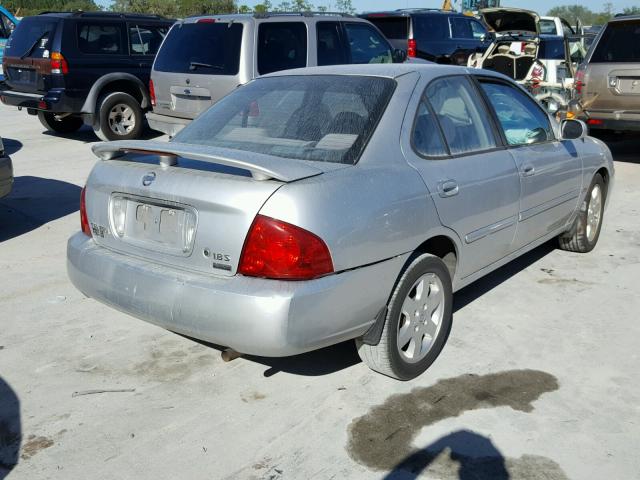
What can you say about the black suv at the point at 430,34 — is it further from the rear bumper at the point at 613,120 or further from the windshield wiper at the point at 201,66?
the windshield wiper at the point at 201,66

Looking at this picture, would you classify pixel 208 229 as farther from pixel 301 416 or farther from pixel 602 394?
pixel 602 394

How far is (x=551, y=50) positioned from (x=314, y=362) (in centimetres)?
1236

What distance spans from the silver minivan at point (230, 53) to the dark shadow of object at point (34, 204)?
1746 mm

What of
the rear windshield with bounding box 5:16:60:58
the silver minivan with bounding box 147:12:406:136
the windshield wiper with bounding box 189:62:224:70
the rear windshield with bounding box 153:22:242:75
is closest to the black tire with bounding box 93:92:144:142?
the rear windshield with bounding box 5:16:60:58

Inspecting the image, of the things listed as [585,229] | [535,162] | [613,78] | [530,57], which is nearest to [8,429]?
[535,162]

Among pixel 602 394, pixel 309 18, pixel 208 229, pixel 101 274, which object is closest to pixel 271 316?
pixel 208 229

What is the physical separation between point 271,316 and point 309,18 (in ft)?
24.1

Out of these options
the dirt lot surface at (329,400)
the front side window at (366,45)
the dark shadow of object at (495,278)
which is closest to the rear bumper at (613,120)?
the front side window at (366,45)

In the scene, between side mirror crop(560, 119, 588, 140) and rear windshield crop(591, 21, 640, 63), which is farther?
rear windshield crop(591, 21, 640, 63)

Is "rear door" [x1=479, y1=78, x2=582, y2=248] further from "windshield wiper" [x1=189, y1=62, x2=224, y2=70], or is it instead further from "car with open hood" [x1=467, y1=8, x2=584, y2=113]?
"car with open hood" [x1=467, y1=8, x2=584, y2=113]

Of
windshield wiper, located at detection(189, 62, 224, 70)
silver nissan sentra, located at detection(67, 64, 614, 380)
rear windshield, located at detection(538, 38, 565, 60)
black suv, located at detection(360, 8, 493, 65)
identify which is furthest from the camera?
black suv, located at detection(360, 8, 493, 65)

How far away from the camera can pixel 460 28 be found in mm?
17125

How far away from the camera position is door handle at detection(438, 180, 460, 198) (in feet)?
12.6

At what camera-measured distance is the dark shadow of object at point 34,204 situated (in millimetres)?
6996
